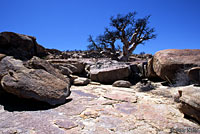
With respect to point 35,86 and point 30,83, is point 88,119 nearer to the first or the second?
point 35,86

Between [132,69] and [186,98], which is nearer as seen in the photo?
[186,98]

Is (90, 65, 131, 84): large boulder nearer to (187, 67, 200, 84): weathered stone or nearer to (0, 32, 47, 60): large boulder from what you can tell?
(187, 67, 200, 84): weathered stone

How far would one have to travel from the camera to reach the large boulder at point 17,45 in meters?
5.53

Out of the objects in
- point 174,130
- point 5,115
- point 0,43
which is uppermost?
point 0,43

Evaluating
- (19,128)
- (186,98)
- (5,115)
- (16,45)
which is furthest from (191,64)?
(16,45)

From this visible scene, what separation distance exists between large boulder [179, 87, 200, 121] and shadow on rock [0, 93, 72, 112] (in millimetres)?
2156

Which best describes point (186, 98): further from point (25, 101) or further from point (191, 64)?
point (25, 101)

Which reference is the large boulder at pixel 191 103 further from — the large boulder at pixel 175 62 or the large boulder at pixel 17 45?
the large boulder at pixel 17 45

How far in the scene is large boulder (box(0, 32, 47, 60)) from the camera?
5.53m

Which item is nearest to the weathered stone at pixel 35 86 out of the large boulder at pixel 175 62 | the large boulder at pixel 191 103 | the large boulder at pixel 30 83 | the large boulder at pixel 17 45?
the large boulder at pixel 30 83

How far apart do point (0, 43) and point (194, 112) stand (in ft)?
24.3

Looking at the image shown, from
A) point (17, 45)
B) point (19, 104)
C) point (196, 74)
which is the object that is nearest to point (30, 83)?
point (19, 104)

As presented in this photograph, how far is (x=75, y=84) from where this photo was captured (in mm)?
4086

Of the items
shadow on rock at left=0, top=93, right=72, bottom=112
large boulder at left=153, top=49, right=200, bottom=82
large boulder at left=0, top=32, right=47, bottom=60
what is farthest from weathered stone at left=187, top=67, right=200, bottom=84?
large boulder at left=0, top=32, right=47, bottom=60
